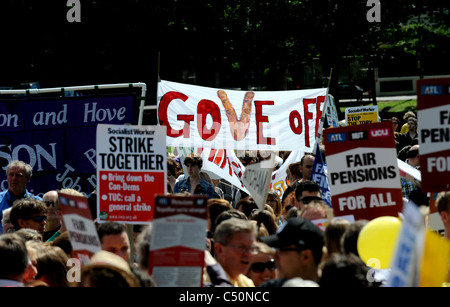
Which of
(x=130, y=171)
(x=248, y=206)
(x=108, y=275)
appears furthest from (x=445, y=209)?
(x=248, y=206)

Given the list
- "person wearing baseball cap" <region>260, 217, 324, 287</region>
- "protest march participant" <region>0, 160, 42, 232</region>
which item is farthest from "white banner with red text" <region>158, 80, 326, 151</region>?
"person wearing baseball cap" <region>260, 217, 324, 287</region>

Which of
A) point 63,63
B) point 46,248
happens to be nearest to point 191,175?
point 46,248

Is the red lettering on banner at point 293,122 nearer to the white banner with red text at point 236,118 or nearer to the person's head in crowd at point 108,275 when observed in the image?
the white banner with red text at point 236,118

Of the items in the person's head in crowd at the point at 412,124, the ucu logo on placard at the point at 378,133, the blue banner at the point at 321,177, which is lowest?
the blue banner at the point at 321,177

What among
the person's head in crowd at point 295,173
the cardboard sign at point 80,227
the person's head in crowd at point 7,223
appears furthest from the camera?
the person's head in crowd at point 295,173

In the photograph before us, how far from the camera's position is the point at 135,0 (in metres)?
33.0

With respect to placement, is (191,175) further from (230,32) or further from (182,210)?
(230,32)

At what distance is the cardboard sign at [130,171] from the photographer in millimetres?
6461

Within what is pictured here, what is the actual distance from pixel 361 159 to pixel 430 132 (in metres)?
0.77

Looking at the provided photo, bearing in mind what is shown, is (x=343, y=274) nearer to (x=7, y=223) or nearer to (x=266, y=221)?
(x=266, y=221)

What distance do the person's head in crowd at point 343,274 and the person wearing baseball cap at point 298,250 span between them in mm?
468

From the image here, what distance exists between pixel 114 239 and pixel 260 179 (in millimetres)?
1445

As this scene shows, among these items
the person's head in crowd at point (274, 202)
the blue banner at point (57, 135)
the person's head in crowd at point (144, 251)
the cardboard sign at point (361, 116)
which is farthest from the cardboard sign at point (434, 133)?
the cardboard sign at point (361, 116)
